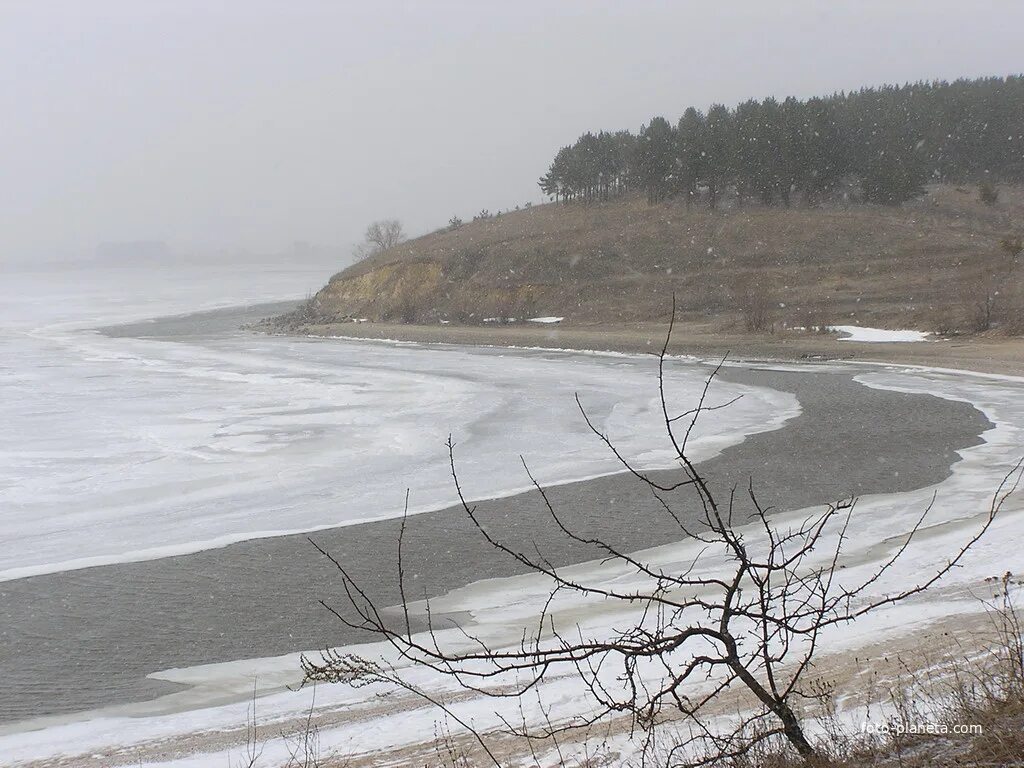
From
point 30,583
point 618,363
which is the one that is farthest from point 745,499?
point 618,363

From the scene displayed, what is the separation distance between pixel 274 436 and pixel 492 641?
12.2 metres

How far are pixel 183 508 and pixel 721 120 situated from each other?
213 feet

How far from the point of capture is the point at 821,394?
79.6 feet

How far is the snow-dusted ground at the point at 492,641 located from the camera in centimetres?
676

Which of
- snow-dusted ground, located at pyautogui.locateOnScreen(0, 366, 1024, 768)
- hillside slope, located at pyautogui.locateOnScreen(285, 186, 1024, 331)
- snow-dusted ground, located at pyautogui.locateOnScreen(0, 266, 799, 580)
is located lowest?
snow-dusted ground, located at pyautogui.locateOnScreen(0, 366, 1024, 768)

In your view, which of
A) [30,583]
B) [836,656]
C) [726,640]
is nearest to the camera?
[726,640]

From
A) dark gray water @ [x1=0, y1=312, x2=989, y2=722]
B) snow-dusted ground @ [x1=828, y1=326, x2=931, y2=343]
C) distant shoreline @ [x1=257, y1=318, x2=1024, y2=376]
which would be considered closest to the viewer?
dark gray water @ [x1=0, y1=312, x2=989, y2=722]

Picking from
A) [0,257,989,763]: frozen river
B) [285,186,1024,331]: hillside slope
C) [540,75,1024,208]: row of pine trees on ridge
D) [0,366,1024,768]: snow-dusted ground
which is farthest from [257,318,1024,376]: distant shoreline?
[540,75,1024,208]: row of pine trees on ridge

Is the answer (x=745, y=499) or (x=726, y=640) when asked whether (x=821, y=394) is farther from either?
(x=726, y=640)

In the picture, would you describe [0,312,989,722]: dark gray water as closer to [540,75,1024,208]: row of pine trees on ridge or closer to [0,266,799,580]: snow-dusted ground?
[0,266,799,580]: snow-dusted ground

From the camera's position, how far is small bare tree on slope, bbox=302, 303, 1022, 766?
3.71 metres

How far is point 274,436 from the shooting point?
66.0 ft

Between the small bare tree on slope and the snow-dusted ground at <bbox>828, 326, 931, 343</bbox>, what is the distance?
85.3ft

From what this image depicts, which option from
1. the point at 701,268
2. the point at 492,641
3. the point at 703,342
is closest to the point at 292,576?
the point at 492,641
